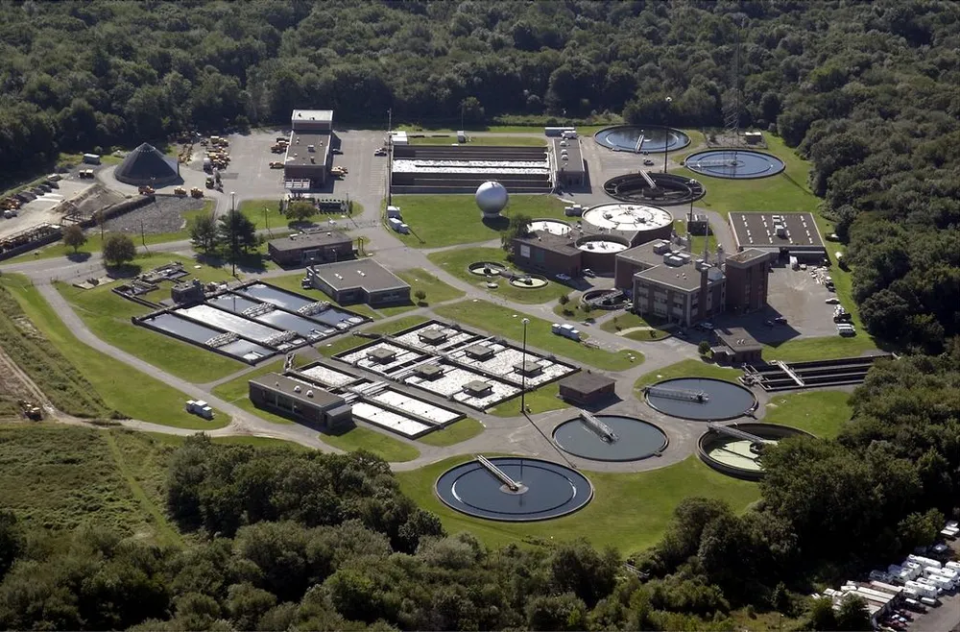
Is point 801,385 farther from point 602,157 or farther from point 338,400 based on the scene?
point 602,157

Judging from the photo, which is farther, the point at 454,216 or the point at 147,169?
the point at 147,169

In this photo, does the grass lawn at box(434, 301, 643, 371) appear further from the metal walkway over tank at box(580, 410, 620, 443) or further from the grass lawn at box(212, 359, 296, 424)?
the grass lawn at box(212, 359, 296, 424)

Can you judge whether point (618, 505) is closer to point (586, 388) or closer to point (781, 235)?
point (586, 388)

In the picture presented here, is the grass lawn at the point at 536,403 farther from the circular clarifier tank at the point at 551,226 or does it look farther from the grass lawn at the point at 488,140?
the grass lawn at the point at 488,140

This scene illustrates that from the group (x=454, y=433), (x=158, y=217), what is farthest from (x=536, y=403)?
(x=158, y=217)

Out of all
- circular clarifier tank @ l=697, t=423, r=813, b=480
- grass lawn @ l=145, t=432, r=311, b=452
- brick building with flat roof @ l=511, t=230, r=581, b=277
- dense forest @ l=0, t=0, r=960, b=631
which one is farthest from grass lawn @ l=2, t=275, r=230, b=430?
brick building with flat roof @ l=511, t=230, r=581, b=277

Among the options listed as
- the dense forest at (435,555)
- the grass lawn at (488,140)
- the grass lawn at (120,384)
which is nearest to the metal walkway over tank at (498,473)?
the dense forest at (435,555)

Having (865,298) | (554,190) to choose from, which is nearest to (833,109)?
(554,190)
